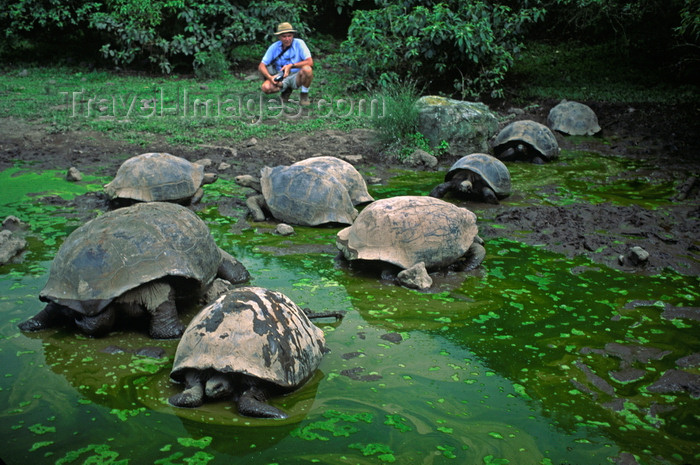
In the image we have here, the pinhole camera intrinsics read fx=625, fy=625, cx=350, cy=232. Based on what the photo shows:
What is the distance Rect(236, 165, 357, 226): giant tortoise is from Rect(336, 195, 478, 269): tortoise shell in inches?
38.1

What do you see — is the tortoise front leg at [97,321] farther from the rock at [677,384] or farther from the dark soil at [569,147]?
the rock at [677,384]

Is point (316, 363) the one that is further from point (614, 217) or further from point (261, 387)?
point (614, 217)

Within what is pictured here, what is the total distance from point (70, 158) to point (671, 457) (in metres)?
7.94

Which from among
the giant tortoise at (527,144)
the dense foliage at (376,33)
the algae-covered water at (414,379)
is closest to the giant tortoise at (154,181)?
the algae-covered water at (414,379)

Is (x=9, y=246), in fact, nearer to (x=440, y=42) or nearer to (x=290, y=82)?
(x=290, y=82)

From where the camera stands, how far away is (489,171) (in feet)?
25.2

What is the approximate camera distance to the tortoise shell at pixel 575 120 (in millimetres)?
11672

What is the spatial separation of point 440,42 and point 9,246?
9471 mm

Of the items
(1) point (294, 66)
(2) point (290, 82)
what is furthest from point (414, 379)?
(1) point (294, 66)

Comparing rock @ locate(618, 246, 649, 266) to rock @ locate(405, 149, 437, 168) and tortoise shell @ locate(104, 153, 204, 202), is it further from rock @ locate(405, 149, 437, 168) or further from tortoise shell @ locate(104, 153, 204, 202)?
tortoise shell @ locate(104, 153, 204, 202)

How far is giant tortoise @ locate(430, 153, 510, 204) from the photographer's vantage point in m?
7.63

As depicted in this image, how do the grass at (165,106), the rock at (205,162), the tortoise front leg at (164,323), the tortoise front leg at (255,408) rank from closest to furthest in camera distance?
the tortoise front leg at (255,408) → the tortoise front leg at (164,323) → the rock at (205,162) → the grass at (165,106)

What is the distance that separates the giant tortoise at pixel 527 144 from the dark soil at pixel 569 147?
108cm

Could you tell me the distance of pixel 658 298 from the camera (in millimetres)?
5051
